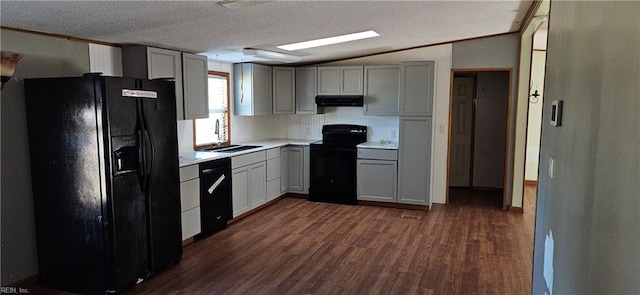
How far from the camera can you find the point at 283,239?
435 cm

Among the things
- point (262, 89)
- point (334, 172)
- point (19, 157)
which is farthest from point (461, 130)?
point (19, 157)

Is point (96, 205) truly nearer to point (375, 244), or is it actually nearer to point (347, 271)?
point (347, 271)

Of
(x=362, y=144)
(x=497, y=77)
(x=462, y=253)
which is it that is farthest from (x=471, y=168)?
(x=462, y=253)

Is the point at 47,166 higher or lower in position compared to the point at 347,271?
higher

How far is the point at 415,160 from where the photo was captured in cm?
552

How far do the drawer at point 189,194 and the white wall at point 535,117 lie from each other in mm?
5361

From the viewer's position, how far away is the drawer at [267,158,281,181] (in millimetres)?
5637

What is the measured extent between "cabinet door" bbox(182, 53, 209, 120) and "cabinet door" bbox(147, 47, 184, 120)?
60 mm

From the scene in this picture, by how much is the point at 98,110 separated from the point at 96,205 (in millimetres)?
686

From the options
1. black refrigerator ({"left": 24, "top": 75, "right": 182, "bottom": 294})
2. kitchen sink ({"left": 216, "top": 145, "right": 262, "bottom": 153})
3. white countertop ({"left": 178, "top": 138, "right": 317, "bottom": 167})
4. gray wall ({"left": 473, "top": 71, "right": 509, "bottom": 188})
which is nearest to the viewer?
black refrigerator ({"left": 24, "top": 75, "right": 182, "bottom": 294})

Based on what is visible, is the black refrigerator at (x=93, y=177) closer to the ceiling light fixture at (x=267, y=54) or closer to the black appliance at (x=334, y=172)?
the ceiling light fixture at (x=267, y=54)

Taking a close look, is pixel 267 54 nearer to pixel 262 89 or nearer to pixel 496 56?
pixel 262 89

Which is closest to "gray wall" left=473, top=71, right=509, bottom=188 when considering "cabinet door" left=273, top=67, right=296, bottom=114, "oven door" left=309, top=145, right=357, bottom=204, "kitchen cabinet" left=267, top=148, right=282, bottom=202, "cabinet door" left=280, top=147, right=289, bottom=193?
"oven door" left=309, top=145, right=357, bottom=204

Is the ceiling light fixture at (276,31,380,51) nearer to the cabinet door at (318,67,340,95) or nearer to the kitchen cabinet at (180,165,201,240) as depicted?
the cabinet door at (318,67,340,95)
